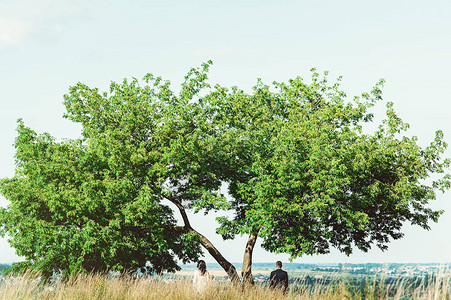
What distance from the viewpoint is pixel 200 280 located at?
507 inches

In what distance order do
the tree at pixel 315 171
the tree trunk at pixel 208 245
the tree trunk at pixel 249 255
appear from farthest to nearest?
1. the tree trunk at pixel 249 255
2. the tree trunk at pixel 208 245
3. the tree at pixel 315 171

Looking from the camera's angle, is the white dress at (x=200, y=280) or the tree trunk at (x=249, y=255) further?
the tree trunk at (x=249, y=255)

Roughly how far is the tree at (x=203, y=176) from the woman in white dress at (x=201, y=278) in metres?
8.82

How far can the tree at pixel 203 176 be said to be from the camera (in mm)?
22828

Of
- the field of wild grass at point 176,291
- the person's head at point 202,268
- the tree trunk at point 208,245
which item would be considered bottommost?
the field of wild grass at point 176,291

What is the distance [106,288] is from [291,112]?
1762 centimetres

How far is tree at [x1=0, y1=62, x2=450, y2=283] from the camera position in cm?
2283

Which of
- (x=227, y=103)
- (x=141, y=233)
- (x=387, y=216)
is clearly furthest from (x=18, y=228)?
(x=387, y=216)

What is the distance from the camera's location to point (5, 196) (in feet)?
83.5

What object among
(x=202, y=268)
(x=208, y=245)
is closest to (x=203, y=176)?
(x=208, y=245)

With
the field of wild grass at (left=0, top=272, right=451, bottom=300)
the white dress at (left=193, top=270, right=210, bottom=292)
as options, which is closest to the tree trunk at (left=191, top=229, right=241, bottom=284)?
the white dress at (left=193, top=270, right=210, bottom=292)

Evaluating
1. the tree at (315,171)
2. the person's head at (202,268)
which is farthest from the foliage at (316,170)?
the person's head at (202,268)

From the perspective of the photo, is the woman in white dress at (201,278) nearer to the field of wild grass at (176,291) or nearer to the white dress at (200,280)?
the white dress at (200,280)

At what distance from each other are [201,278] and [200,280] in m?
0.14
